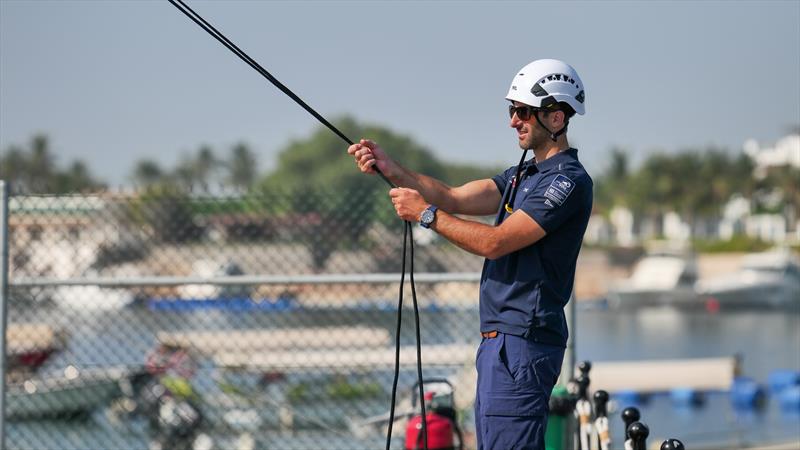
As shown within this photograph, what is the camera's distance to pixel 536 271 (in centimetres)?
462

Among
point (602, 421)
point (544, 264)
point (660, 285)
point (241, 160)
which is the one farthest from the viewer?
point (241, 160)

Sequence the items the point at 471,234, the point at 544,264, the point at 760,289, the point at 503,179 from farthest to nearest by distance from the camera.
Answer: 1. the point at 760,289
2. the point at 503,179
3. the point at 544,264
4. the point at 471,234

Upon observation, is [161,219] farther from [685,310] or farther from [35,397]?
[685,310]

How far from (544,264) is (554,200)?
27 centimetres

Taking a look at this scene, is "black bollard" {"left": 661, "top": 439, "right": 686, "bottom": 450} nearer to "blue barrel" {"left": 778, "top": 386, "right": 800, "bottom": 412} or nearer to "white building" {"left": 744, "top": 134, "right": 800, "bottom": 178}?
"blue barrel" {"left": 778, "top": 386, "right": 800, "bottom": 412}

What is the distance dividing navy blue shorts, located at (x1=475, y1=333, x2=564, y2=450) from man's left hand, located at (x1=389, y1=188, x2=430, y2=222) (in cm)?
57

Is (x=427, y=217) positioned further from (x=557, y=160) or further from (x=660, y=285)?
(x=660, y=285)

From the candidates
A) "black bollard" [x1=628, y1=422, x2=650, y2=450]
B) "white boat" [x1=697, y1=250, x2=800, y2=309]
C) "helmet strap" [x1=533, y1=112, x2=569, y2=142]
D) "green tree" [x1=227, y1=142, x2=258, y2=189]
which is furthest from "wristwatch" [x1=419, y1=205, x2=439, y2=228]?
"green tree" [x1=227, y1=142, x2=258, y2=189]

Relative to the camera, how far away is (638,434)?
183 inches

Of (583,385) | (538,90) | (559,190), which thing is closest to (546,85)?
(538,90)

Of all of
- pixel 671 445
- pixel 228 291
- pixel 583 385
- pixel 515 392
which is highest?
pixel 228 291

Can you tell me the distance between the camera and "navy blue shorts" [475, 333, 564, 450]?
179 inches

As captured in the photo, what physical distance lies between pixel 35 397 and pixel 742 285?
77926 millimetres

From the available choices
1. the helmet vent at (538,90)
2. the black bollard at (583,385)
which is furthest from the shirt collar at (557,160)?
the black bollard at (583,385)
